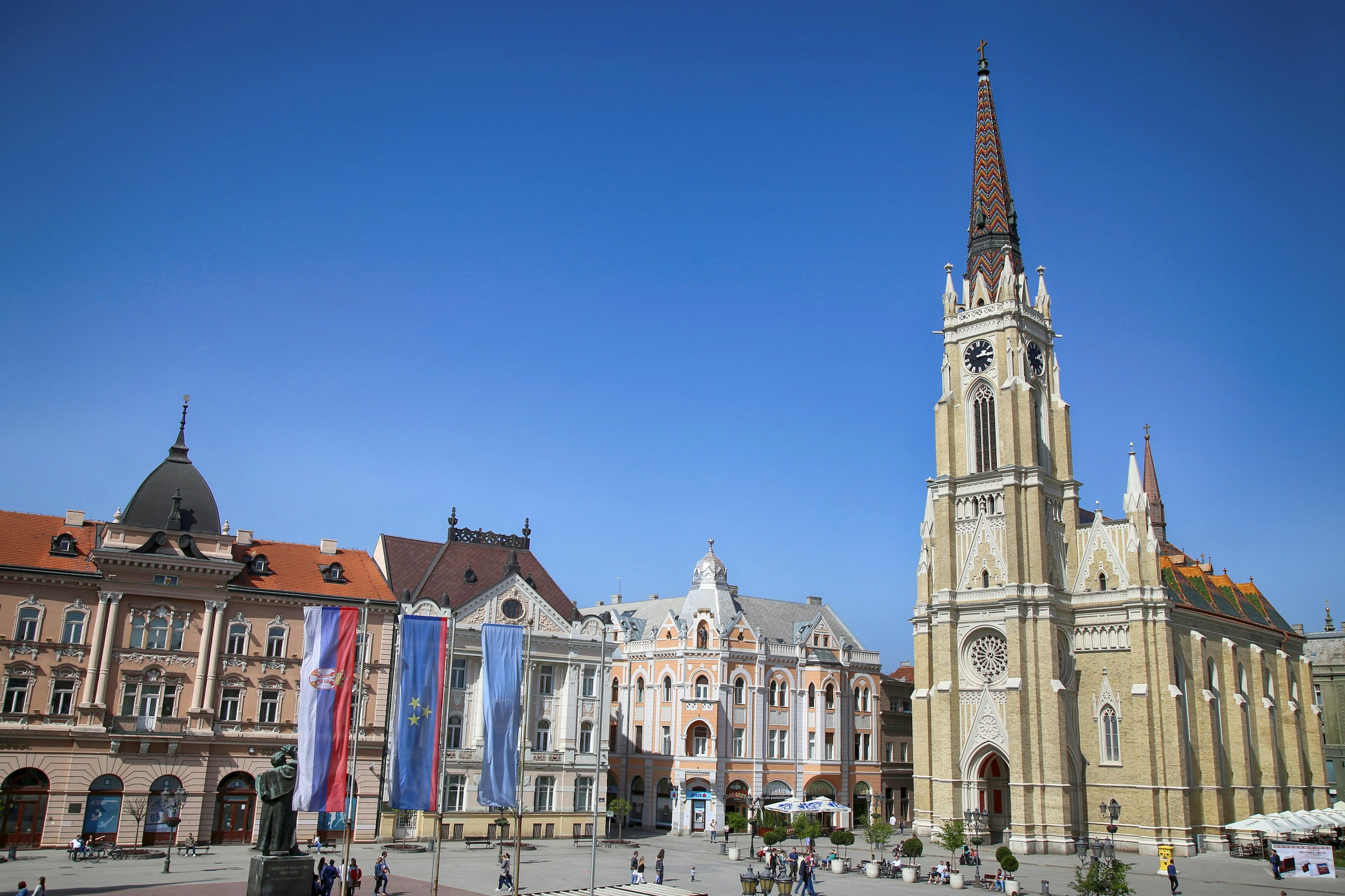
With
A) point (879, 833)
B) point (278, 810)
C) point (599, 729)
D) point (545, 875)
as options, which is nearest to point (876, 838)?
point (879, 833)

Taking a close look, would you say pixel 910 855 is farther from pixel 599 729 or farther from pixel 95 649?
pixel 95 649

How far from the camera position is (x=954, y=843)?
45781 mm

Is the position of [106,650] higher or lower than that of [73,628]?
lower

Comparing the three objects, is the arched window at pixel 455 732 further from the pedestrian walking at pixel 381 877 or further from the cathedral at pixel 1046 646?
the cathedral at pixel 1046 646

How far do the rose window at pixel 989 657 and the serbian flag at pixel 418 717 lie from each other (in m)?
38.7

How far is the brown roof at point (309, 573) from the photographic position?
53.0 meters

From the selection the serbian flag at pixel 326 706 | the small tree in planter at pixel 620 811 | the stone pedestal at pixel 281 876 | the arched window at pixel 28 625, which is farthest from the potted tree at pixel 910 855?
the arched window at pixel 28 625

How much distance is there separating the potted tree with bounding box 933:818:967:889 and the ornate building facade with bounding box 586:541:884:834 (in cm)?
2061

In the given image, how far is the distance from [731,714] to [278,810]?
1766 inches

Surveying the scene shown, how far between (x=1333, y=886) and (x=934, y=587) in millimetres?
26994

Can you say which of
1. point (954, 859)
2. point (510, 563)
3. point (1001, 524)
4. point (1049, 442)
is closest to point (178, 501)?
point (510, 563)

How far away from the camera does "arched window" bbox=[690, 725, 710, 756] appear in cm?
6825

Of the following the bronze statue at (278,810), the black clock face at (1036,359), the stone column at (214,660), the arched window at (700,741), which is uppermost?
the black clock face at (1036,359)

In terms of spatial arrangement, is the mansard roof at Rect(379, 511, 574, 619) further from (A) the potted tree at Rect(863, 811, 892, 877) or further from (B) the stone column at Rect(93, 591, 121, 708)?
(A) the potted tree at Rect(863, 811, 892, 877)
